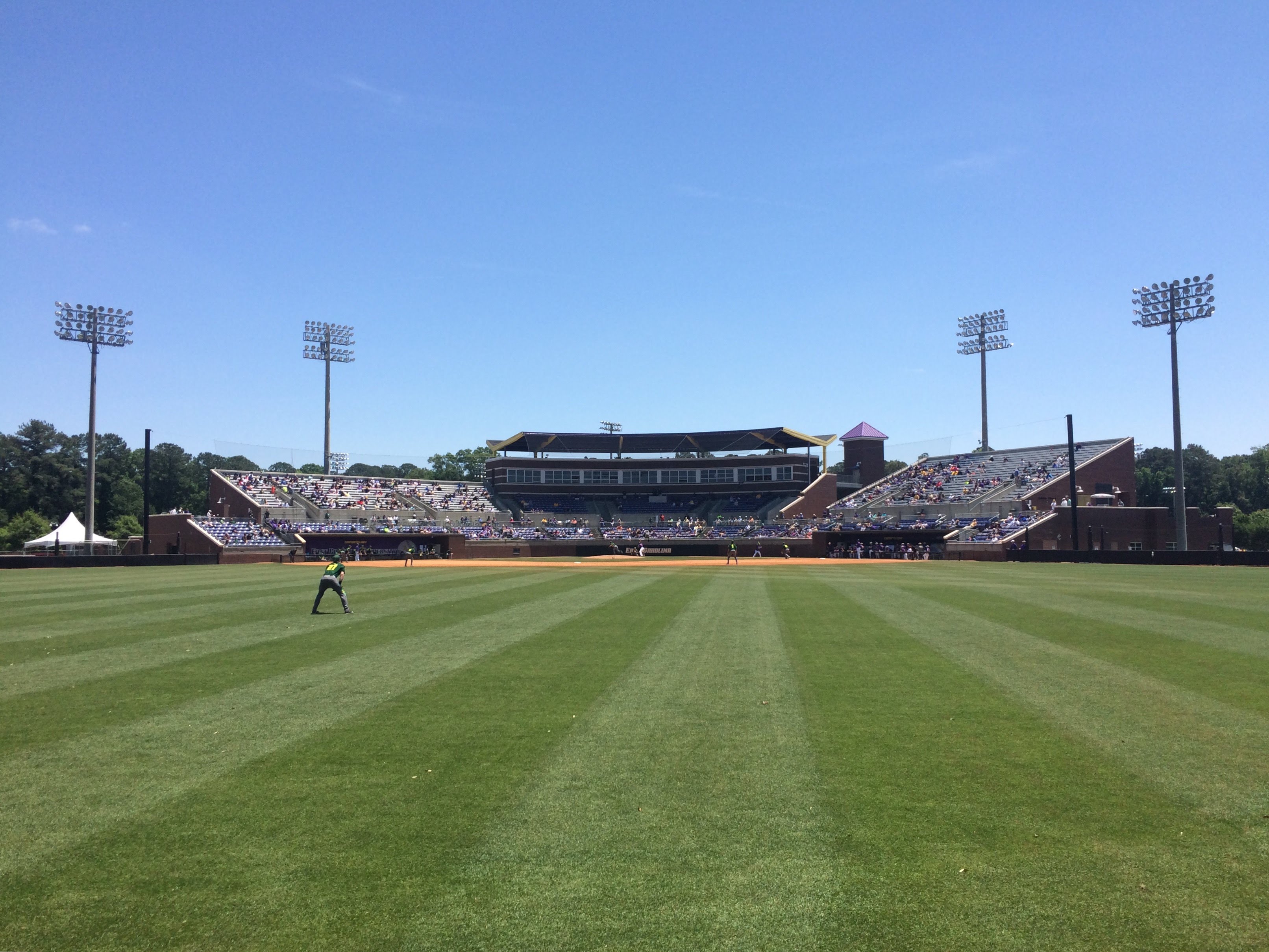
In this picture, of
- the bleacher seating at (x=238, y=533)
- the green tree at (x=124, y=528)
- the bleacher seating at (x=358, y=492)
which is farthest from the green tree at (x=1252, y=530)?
the green tree at (x=124, y=528)

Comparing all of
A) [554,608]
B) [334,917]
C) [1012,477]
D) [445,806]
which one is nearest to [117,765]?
[445,806]

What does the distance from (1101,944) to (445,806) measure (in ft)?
14.7

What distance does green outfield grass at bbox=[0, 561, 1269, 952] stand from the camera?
15.7ft

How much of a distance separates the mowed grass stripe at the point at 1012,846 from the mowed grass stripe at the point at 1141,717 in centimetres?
34

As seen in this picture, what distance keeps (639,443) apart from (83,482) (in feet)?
214

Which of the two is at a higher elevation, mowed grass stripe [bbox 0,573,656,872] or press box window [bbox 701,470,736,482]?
press box window [bbox 701,470,736,482]

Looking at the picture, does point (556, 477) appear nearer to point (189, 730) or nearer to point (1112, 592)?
point (1112, 592)

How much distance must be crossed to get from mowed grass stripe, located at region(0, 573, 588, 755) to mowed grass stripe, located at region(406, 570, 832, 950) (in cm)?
534

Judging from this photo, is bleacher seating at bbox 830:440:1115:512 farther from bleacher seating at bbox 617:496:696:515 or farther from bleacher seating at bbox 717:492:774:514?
bleacher seating at bbox 617:496:696:515

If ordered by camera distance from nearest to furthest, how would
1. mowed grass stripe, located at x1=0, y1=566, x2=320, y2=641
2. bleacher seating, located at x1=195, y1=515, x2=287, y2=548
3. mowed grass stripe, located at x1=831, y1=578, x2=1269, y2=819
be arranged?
mowed grass stripe, located at x1=831, y1=578, x2=1269, y2=819
mowed grass stripe, located at x1=0, y1=566, x2=320, y2=641
bleacher seating, located at x1=195, y1=515, x2=287, y2=548

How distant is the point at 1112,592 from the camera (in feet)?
83.8

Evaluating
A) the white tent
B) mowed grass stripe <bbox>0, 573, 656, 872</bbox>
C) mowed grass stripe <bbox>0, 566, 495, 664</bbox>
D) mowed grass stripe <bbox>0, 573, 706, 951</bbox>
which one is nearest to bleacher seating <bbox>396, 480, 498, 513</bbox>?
the white tent

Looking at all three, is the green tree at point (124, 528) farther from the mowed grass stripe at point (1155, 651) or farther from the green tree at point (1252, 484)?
the green tree at point (1252, 484)

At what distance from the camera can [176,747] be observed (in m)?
8.16
